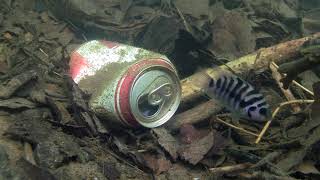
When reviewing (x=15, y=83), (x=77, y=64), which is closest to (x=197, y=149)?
(x=77, y=64)

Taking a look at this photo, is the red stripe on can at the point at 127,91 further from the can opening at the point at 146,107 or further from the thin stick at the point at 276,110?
the thin stick at the point at 276,110

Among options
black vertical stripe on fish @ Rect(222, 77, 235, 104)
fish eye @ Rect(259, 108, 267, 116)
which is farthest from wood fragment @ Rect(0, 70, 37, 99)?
fish eye @ Rect(259, 108, 267, 116)

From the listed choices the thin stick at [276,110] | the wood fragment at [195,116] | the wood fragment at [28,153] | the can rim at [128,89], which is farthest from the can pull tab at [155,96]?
the wood fragment at [28,153]

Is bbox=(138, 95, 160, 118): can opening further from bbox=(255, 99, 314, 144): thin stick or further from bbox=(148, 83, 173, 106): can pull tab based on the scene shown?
bbox=(255, 99, 314, 144): thin stick

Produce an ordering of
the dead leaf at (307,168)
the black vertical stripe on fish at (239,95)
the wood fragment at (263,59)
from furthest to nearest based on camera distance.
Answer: the wood fragment at (263,59)
the black vertical stripe on fish at (239,95)
the dead leaf at (307,168)

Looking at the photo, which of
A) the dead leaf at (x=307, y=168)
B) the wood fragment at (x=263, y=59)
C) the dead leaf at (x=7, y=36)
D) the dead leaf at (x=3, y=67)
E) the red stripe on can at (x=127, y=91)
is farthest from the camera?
the dead leaf at (x=7, y=36)

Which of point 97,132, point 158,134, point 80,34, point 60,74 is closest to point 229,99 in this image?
point 158,134

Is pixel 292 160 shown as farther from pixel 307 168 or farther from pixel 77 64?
pixel 77 64
